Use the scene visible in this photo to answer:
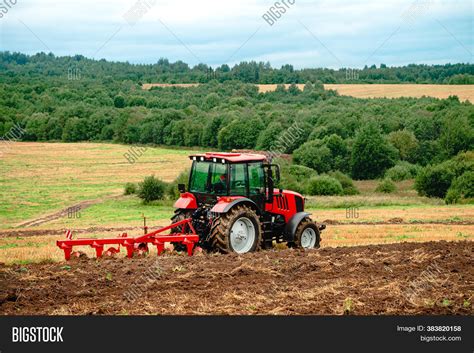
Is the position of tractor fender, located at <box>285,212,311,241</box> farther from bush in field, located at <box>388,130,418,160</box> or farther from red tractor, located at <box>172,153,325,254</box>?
bush in field, located at <box>388,130,418,160</box>

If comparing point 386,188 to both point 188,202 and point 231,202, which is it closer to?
point 188,202

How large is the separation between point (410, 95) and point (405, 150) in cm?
3791

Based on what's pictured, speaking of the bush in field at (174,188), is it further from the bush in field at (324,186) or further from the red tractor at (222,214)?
the red tractor at (222,214)

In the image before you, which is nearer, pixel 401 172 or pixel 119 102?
pixel 401 172

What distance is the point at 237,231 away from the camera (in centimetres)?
1669

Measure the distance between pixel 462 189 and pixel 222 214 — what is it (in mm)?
39565

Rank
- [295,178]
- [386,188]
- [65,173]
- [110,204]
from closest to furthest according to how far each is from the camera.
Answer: [110,204]
[295,178]
[386,188]
[65,173]

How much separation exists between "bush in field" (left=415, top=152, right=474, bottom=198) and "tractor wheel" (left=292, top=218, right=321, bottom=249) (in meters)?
39.4

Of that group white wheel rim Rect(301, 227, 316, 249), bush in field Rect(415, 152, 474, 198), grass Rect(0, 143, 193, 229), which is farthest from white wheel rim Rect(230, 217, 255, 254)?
bush in field Rect(415, 152, 474, 198)

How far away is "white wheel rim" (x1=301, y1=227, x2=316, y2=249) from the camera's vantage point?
18531mm

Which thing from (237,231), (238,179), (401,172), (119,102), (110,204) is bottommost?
(237,231)

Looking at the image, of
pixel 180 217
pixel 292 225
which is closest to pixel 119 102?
pixel 292 225

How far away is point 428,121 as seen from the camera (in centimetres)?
8925
